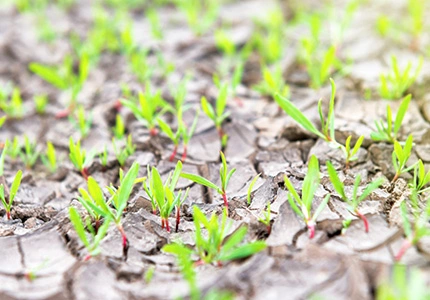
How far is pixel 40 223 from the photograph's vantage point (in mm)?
1382

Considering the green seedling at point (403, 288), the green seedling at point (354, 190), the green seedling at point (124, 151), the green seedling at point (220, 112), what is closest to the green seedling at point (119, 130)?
the green seedling at point (124, 151)

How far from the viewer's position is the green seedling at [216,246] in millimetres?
1078

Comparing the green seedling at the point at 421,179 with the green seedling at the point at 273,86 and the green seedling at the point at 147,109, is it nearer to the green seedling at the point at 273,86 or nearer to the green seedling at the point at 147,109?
the green seedling at the point at 273,86

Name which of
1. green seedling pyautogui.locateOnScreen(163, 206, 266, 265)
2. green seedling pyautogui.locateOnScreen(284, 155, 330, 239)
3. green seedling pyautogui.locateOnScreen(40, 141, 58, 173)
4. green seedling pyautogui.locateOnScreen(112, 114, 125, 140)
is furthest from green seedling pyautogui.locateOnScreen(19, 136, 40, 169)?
green seedling pyautogui.locateOnScreen(284, 155, 330, 239)

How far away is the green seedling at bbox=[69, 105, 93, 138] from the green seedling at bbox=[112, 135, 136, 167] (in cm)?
18

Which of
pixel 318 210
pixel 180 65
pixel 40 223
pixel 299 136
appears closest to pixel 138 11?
pixel 180 65

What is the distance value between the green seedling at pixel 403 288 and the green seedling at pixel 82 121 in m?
1.21

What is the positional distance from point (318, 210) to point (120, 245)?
19.9 inches

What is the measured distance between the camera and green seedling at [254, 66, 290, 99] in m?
1.79

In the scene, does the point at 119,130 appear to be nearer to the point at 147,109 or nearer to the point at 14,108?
the point at 147,109

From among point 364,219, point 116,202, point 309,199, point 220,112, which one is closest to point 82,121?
point 220,112

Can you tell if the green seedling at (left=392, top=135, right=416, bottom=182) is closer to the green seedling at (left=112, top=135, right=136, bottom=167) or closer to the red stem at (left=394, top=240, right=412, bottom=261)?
the red stem at (left=394, top=240, right=412, bottom=261)

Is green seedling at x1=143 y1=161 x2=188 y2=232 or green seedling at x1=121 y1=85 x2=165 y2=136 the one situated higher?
green seedling at x1=121 y1=85 x2=165 y2=136

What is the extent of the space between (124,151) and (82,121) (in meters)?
0.27
